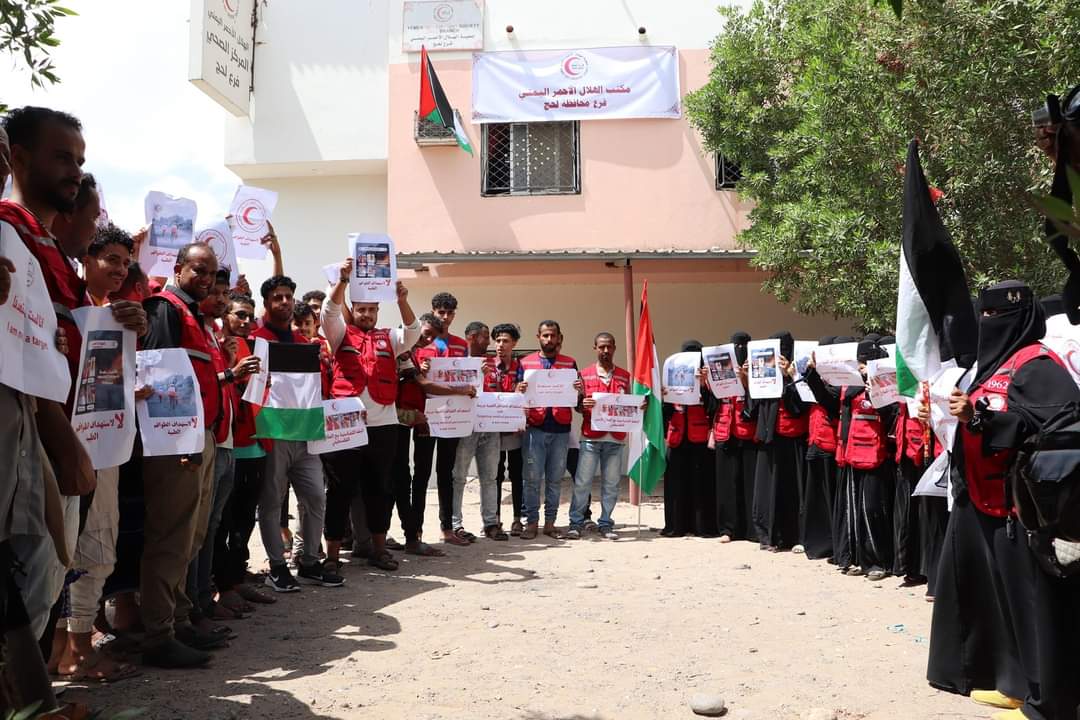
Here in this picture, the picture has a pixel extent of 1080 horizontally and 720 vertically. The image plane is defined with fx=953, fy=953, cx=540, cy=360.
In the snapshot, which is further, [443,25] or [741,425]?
[443,25]

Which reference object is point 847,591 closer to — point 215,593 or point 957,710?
point 957,710

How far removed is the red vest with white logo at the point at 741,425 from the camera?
29.8 feet

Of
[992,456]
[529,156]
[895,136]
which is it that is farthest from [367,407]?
[529,156]

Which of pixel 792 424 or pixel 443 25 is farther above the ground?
pixel 443 25

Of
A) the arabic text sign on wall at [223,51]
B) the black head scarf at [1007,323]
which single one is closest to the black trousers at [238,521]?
the black head scarf at [1007,323]

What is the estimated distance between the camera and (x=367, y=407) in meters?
7.49

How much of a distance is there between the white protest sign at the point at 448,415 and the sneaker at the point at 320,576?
72.7 inches

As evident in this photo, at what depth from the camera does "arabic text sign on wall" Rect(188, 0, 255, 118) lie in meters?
14.6

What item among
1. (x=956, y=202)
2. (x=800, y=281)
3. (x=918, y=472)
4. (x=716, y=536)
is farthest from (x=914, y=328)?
(x=800, y=281)

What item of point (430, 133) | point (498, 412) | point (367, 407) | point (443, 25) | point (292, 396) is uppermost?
point (443, 25)

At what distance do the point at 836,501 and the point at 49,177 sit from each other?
658 centimetres

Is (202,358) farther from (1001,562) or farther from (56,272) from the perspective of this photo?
(1001,562)

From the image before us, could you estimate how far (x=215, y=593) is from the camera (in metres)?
6.27

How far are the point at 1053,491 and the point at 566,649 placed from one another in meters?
2.70
